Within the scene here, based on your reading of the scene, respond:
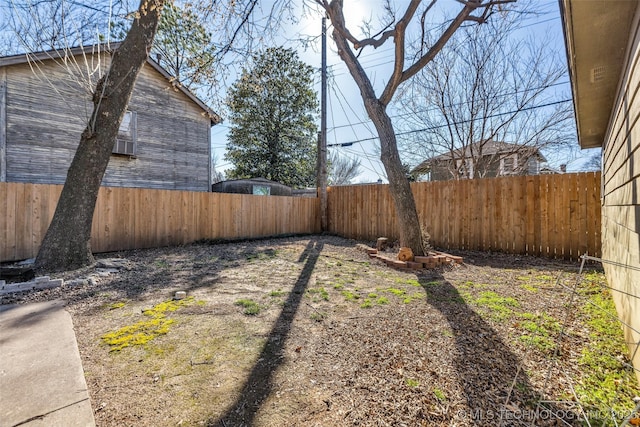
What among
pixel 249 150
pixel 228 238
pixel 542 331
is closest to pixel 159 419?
pixel 542 331

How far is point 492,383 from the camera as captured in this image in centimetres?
159

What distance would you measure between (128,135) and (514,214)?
1020 centimetres

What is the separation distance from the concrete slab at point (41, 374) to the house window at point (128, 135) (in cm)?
692

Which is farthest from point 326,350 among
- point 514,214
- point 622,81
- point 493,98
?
point 493,98

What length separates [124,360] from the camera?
183 cm

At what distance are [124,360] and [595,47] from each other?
441 cm

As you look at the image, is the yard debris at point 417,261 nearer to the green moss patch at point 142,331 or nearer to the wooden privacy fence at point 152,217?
the green moss patch at point 142,331

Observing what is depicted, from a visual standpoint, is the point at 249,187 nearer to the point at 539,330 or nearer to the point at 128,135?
the point at 128,135

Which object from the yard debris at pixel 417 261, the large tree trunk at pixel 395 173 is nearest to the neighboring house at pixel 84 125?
the large tree trunk at pixel 395 173

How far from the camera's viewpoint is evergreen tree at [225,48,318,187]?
17.4m

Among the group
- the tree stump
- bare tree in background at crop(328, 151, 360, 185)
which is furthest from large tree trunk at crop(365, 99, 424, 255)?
bare tree in background at crop(328, 151, 360, 185)

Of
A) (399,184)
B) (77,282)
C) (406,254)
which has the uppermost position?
(399,184)

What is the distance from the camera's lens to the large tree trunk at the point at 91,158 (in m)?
3.96

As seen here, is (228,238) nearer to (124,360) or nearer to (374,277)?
(374,277)
